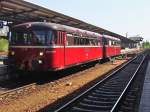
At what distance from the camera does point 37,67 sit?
17719 millimetres

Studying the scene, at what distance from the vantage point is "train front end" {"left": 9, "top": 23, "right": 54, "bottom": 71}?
17.7 metres

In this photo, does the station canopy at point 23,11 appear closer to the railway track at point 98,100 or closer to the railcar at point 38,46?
the railcar at point 38,46

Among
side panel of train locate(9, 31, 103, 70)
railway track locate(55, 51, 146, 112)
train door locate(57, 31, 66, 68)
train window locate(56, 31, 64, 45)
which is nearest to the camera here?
railway track locate(55, 51, 146, 112)

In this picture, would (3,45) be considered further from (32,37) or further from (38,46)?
(38,46)

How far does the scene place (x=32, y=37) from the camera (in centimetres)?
1812

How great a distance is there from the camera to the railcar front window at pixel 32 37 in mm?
17875

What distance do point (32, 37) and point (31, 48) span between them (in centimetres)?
58

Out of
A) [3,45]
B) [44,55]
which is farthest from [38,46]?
[3,45]

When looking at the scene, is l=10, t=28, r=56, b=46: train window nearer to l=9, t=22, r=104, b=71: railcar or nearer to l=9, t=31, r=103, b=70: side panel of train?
l=9, t=22, r=104, b=71: railcar

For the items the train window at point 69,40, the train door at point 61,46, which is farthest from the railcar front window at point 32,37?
the train window at point 69,40

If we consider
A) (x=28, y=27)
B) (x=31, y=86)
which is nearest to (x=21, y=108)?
(x=31, y=86)

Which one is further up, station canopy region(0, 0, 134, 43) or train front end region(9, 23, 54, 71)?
station canopy region(0, 0, 134, 43)

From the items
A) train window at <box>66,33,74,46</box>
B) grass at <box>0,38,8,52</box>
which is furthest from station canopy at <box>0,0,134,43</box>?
grass at <box>0,38,8,52</box>

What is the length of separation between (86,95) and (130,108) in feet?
8.68
